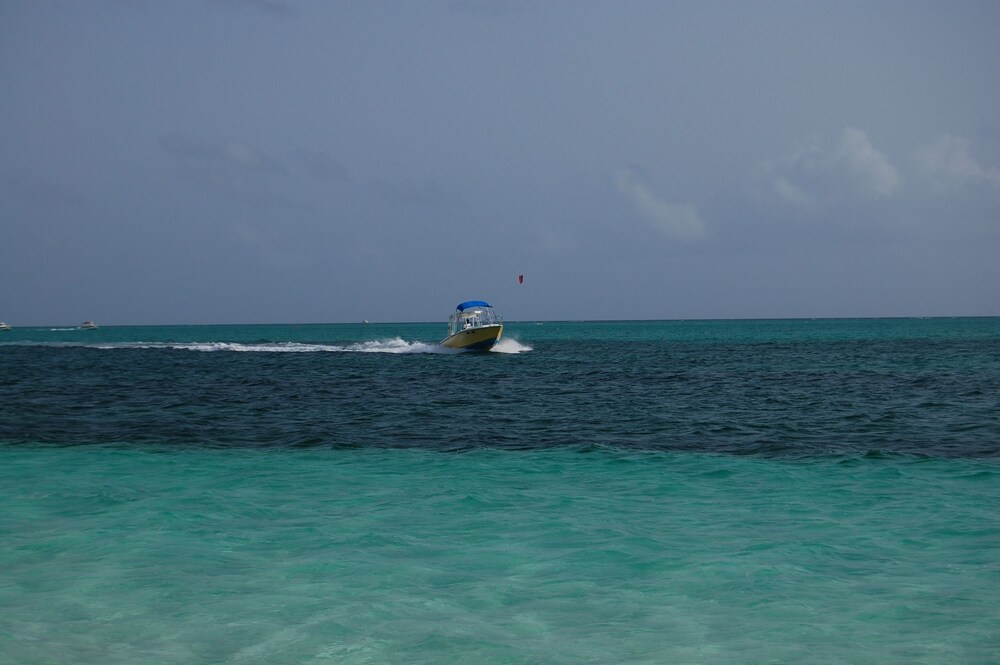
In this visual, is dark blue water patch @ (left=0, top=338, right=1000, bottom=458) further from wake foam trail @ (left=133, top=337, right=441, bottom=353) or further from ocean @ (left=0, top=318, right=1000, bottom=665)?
wake foam trail @ (left=133, top=337, right=441, bottom=353)

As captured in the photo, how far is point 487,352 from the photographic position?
56.3 m

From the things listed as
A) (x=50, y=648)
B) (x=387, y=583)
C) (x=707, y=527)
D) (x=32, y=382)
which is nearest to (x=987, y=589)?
(x=707, y=527)

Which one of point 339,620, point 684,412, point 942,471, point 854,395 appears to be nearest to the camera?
point 339,620

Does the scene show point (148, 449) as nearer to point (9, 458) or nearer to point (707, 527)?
point (9, 458)

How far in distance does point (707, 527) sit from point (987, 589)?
3211 millimetres

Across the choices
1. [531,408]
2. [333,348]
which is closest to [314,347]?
[333,348]

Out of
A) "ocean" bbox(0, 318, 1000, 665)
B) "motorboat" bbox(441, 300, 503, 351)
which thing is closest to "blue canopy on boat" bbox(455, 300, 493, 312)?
"motorboat" bbox(441, 300, 503, 351)

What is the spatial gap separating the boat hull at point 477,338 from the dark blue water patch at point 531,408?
9.86 metres

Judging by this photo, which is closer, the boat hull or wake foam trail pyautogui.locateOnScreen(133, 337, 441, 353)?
the boat hull

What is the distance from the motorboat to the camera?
5381 centimetres

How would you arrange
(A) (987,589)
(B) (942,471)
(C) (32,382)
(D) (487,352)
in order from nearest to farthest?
(A) (987,589)
(B) (942,471)
(C) (32,382)
(D) (487,352)

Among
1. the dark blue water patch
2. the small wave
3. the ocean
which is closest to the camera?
the ocean

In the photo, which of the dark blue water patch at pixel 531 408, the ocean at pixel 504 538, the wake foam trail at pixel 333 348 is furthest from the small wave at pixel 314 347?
the ocean at pixel 504 538

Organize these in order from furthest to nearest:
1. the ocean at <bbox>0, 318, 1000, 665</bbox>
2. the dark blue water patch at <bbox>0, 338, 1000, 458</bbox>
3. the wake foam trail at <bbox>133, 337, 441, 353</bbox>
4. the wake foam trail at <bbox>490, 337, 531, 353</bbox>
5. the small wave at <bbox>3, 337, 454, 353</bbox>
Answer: the small wave at <bbox>3, 337, 454, 353</bbox> → the wake foam trail at <bbox>133, 337, 441, 353</bbox> → the wake foam trail at <bbox>490, 337, 531, 353</bbox> → the dark blue water patch at <bbox>0, 338, 1000, 458</bbox> → the ocean at <bbox>0, 318, 1000, 665</bbox>
